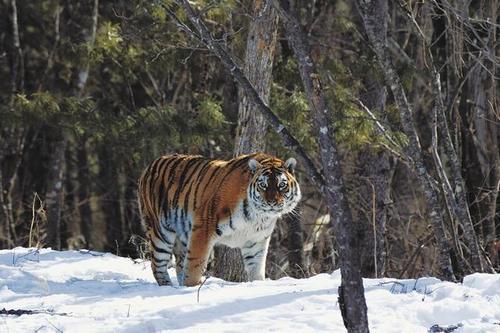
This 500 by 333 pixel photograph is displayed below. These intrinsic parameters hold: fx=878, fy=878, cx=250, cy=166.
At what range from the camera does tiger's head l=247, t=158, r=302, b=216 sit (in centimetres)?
838

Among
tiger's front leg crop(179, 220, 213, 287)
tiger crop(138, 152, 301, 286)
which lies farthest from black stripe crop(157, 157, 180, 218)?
tiger's front leg crop(179, 220, 213, 287)

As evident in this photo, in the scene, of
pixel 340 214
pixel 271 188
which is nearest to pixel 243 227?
pixel 271 188

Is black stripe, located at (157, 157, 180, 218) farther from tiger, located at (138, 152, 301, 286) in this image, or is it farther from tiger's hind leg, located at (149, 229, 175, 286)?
tiger's hind leg, located at (149, 229, 175, 286)

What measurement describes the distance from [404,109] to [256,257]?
2724 millimetres

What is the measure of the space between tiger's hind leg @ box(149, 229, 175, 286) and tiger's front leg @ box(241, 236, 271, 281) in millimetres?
785

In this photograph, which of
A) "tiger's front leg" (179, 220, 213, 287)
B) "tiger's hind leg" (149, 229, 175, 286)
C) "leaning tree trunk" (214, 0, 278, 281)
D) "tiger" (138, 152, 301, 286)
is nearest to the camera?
"tiger's front leg" (179, 220, 213, 287)

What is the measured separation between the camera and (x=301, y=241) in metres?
15.0

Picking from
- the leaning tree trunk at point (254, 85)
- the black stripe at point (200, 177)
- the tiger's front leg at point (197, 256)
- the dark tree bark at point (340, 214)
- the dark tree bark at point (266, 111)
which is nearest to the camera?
the dark tree bark at point (340, 214)

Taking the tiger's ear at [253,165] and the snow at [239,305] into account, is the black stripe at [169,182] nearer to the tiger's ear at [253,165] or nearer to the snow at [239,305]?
the tiger's ear at [253,165]

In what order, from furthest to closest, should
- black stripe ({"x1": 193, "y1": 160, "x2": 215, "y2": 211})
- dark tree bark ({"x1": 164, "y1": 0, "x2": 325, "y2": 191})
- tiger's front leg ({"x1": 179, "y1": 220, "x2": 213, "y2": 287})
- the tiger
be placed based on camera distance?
black stripe ({"x1": 193, "y1": 160, "x2": 215, "y2": 211}) → the tiger → tiger's front leg ({"x1": 179, "y1": 220, "x2": 213, "y2": 287}) → dark tree bark ({"x1": 164, "y1": 0, "x2": 325, "y2": 191})

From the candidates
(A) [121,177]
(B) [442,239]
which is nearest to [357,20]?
(A) [121,177]

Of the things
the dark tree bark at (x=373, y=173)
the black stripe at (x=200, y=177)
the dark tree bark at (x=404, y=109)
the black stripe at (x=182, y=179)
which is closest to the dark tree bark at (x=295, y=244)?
the dark tree bark at (x=373, y=173)

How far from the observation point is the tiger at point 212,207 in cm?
837

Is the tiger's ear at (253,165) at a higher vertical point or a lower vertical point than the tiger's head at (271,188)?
higher
